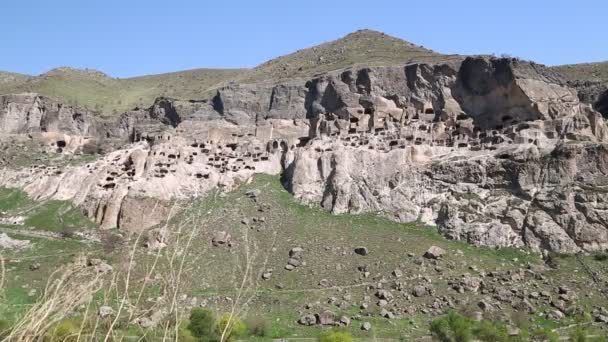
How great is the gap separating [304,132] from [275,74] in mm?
19886

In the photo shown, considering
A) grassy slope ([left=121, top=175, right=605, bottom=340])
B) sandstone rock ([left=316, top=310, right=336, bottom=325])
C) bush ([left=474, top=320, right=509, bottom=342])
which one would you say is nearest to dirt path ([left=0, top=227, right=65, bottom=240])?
grassy slope ([left=121, top=175, right=605, bottom=340])

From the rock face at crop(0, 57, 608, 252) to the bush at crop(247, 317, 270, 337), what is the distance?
45.3ft

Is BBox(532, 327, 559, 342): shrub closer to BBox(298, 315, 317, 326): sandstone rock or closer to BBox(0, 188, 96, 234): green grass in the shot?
BBox(298, 315, 317, 326): sandstone rock

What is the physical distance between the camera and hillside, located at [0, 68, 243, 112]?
80812mm

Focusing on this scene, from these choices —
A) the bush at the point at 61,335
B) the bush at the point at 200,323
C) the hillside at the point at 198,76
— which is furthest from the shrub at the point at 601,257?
the bush at the point at 61,335

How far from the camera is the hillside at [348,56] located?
63562 millimetres

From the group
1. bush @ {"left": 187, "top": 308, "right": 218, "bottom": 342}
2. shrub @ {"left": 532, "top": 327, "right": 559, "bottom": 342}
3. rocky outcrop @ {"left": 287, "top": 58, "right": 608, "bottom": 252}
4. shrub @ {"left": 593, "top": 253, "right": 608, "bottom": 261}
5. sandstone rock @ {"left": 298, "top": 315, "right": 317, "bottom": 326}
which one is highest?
rocky outcrop @ {"left": 287, "top": 58, "right": 608, "bottom": 252}

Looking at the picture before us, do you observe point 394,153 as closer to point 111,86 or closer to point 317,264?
point 317,264

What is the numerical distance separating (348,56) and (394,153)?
2957cm

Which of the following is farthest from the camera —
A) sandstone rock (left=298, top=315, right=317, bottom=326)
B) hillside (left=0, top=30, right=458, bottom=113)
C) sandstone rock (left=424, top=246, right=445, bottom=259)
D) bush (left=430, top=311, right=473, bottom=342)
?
hillside (left=0, top=30, right=458, bottom=113)

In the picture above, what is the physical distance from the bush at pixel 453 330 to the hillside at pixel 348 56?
3596 centimetres

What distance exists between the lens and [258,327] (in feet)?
93.2

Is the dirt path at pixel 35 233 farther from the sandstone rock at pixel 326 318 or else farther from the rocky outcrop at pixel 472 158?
the sandstone rock at pixel 326 318

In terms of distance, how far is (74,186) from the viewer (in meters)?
48.1
